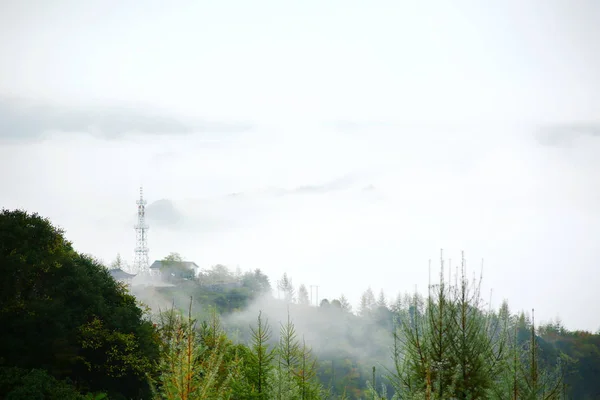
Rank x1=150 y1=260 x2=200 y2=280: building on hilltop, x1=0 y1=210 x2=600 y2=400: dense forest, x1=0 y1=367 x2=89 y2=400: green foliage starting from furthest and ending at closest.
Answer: x1=150 y1=260 x2=200 y2=280: building on hilltop < x1=0 y1=367 x2=89 y2=400: green foliage < x1=0 y1=210 x2=600 y2=400: dense forest

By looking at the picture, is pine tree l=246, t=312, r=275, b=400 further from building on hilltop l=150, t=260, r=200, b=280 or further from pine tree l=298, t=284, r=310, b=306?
pine tree l=298, t=284, r=310, b=306

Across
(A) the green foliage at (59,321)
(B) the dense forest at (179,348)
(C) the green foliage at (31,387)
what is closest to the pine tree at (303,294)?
(B) the dense forest at (179,348)

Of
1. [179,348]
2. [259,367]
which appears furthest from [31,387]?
[179,348]

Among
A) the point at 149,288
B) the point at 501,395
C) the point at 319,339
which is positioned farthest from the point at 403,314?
the point at 319,339

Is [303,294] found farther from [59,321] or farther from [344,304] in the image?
[59,321]

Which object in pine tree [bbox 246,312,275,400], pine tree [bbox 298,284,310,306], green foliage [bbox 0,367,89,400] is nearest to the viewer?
pine tree [bbox 246,312,275,400]

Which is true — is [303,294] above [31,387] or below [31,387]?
below

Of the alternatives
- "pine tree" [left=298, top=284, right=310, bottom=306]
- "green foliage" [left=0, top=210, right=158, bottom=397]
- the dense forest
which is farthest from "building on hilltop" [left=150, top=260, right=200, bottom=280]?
"green foliage" [left=0, top=210, right=158, bottom=397]

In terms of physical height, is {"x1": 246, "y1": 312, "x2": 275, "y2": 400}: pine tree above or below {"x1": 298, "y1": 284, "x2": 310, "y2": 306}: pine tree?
above

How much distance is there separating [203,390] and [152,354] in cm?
2086

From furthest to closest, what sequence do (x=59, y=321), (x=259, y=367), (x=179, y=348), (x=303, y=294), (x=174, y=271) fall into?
(x=303, y=294) < (x=174, y=271) < (x=59, y=321) < (x=259, y=367) < (x=179, y=348)

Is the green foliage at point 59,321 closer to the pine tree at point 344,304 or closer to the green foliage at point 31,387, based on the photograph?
the green foliage at point 31,387

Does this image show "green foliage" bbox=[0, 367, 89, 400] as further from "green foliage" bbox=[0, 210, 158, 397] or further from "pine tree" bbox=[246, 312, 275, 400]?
"pine tree" bbox=[246, 312, 275, 400]

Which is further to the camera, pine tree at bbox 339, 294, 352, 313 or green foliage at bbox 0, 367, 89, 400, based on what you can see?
pine tree at bbox 339, 294, 352, 313
